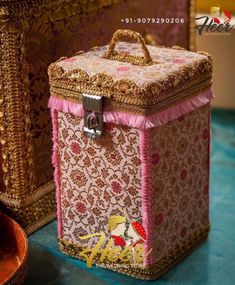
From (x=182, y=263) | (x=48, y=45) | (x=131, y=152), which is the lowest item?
(x=182, y=263)

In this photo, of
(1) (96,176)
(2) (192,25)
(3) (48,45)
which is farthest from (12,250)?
(2) (192,25)

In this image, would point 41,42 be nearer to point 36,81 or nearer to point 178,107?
point 36,81

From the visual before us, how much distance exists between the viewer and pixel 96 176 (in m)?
1.49

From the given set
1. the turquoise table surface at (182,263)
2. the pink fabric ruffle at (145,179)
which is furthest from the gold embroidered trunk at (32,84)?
the pink fabric ruffle at (145,179)

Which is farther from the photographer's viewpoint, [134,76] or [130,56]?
[130,56]

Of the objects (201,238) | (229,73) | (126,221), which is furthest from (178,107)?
(229,73)

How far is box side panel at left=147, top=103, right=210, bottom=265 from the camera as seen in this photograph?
1438 millimetres

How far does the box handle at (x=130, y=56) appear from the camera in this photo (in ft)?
4.83

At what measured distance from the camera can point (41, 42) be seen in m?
1.66

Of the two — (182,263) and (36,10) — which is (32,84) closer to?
(36,10)

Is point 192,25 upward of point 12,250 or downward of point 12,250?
upward

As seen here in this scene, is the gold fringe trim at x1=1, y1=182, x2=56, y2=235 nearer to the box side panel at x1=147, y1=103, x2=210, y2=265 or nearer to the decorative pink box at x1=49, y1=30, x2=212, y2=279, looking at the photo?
the decorative pink box at x1=49, y1=30, x2=212, y2=279

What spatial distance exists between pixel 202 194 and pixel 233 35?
3.09ft

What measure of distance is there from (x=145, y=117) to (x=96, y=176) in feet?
0.65
